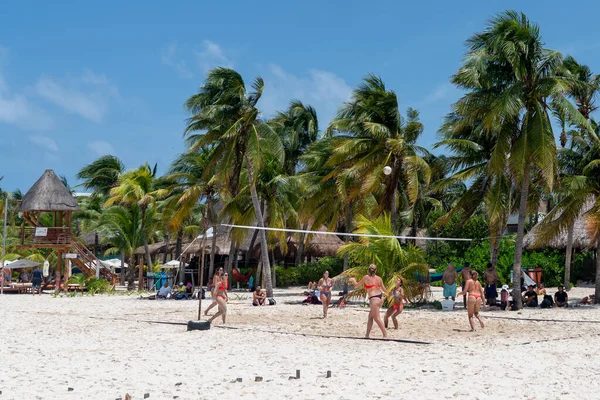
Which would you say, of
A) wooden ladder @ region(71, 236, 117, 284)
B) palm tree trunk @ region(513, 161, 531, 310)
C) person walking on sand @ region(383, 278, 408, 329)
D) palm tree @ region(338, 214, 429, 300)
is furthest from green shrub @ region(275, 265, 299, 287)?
→ person walking on sand @ region(383, 278, 408, 329)

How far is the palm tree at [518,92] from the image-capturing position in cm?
1783

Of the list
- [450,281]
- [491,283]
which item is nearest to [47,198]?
[450,281]

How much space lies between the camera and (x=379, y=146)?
23.0 m

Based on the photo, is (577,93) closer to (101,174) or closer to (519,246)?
(519,246)

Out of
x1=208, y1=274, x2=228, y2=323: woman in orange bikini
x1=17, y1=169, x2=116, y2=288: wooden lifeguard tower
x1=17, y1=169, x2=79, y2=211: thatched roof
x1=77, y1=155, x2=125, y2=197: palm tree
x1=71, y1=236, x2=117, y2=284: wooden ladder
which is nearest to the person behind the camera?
x1=208, y1=274, x2=228, y2=323: woman in orange bikini

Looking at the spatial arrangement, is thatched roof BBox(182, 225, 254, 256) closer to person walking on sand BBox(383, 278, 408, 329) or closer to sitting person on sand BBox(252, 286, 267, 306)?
sitting person on sand BBox(252, 286, 267, 306)

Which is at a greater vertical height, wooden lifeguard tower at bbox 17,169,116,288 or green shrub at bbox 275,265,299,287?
wooden lifeguard tower at bbox 17,169,116,288

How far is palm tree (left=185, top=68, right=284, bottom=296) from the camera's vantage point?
23.2 meters

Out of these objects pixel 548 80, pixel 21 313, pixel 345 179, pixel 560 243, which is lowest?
pixel 21 313

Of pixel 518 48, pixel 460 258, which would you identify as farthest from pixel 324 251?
pixel 518 48

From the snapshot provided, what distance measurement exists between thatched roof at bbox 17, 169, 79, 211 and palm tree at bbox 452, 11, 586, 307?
1914 cm

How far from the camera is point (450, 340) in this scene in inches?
454

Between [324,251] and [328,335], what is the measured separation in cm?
2308

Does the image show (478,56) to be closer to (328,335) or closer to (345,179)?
(345,179)
